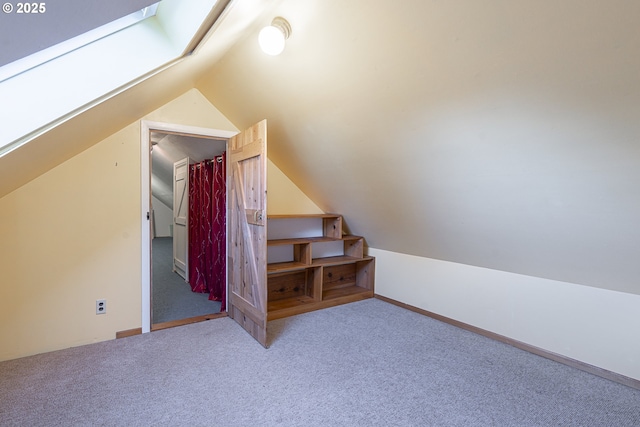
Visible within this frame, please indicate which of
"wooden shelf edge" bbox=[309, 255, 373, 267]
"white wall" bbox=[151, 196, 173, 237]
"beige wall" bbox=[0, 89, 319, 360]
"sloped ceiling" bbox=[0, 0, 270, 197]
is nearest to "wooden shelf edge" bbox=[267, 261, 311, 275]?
"wooden shelf edge" bbox=[309, 255, 373, 267]

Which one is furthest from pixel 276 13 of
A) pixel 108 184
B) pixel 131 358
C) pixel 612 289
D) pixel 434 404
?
pixel 612 289

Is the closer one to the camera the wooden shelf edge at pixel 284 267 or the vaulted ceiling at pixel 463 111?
the vaulted ceiling at pixel 463 111

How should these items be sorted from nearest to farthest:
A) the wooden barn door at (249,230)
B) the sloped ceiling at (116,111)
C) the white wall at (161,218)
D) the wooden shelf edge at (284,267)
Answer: the sloped ceiling at (116,111), the wooden barn door at (249,230), the wooden shelf edge at (284,267), the white wall at (161,218)

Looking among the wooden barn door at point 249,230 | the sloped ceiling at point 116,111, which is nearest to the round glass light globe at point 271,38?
the sloped ceiling at point 116,111

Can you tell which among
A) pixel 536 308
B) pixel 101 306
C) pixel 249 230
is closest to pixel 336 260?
pixel 249 230

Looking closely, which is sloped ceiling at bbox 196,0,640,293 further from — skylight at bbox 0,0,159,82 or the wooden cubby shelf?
the wooden cubby shelf

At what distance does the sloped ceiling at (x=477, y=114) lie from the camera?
1188mm

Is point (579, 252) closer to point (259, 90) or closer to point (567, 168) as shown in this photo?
point (567, 168)

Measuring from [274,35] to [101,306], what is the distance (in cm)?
249

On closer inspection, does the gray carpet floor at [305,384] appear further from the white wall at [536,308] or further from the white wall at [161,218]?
the white wall at [161,218]

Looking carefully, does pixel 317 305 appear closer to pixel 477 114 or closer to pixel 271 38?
pixel 477 114

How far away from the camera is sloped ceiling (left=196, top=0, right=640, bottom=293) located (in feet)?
3.90

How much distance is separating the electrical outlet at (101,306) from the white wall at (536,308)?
9.34 feet

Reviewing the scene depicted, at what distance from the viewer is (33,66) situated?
3.80ft
